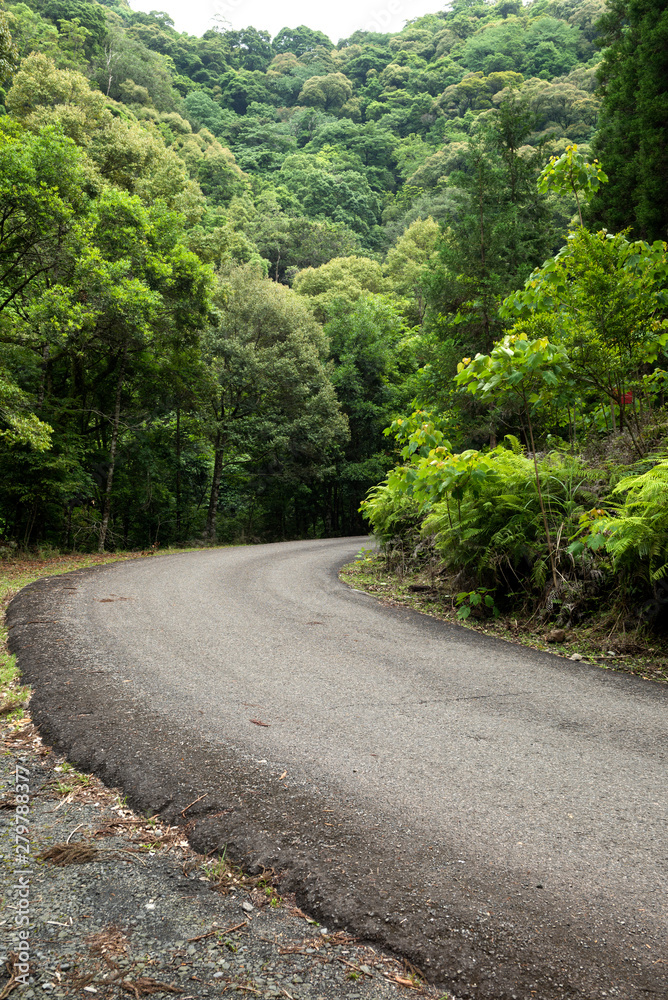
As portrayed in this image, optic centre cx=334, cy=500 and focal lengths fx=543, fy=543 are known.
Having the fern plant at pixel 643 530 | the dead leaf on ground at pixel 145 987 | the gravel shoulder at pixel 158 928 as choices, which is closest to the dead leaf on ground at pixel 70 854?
the gravel shoulder at pixel 158 928

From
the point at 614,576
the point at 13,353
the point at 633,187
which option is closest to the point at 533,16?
the point at 633,187

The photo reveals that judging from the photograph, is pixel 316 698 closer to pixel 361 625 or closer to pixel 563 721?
pixel 563 721

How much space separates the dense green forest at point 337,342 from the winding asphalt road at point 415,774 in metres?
2.00

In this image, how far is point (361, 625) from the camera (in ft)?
19.7

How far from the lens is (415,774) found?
2775 mm

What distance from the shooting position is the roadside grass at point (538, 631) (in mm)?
4676

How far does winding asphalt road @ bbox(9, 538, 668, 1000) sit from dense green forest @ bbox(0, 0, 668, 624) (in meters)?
2.00

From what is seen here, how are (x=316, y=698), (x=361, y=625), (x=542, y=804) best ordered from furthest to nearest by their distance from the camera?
(x=361, y=625), (x=316, y=698), (x=542, y=804)

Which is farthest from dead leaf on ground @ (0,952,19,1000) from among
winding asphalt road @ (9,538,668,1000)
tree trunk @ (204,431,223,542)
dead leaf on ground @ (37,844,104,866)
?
tree trunk @ (204,431,223,542)

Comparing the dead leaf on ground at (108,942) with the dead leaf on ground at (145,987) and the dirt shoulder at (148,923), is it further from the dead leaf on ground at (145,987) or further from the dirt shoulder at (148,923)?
the dead leaf on ground at (145,987)

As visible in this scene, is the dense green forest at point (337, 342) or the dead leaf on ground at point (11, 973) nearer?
the dead leaf on ground at point (11, 973)

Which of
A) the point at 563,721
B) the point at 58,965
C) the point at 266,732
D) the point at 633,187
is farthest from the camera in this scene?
the point at 633,187

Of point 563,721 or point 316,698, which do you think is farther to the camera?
point 316,698

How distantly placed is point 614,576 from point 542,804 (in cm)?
346
